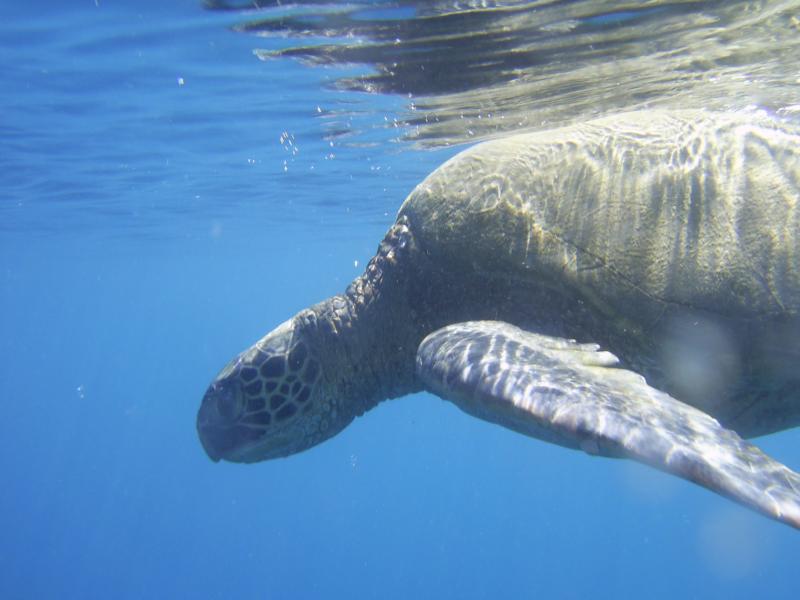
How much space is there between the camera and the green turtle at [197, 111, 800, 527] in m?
3.09

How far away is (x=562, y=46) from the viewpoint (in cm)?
757

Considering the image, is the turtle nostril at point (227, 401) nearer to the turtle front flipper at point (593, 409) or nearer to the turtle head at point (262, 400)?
the turtle head at point (262, 400)

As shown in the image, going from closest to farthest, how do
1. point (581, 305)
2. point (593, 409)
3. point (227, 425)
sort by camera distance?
point (593, 409) → point (581, 305) → point (227, 425)

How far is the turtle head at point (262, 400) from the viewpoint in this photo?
15.9ft

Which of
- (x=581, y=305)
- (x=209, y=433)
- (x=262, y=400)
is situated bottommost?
(x=209, y=433)

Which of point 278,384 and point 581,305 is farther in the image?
point 278,384

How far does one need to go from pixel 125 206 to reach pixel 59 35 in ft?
45.0

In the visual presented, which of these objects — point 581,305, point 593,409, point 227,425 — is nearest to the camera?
point 593,409

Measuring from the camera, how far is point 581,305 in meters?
3.98

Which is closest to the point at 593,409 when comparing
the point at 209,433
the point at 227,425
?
the point at 227,425

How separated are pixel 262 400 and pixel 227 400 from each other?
0.28m

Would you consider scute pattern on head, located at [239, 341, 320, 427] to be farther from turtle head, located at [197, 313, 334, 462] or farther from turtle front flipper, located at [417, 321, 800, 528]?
turtle front flipper, located at [417, 321, 800, 528]

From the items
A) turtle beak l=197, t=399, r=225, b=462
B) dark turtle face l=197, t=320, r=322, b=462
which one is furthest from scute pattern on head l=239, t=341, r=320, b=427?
turtle beak l=197, t=399, r=225, b=462

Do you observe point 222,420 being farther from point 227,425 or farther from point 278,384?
point 278,384
